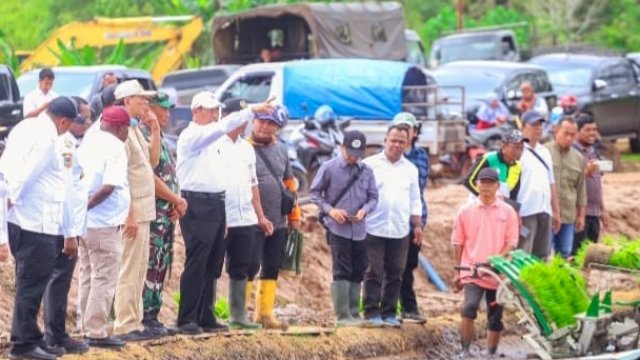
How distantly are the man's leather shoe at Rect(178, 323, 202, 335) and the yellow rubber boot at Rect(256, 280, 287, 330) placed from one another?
40.7 inches

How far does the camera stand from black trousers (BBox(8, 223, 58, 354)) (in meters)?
11.6

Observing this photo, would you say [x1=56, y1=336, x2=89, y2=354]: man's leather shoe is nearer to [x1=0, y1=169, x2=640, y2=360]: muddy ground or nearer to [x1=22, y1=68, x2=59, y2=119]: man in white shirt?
[x1=0, y1=169, x2=640, y2=360]: muddy ground

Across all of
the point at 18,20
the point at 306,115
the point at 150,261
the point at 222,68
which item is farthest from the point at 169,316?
the point at 18,20

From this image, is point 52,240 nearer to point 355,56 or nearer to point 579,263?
point 579,263

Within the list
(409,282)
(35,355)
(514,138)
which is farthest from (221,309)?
(35,355)

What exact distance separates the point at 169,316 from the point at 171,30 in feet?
74.0

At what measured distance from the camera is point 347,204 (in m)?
14.9

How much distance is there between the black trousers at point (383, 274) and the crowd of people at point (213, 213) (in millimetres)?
13

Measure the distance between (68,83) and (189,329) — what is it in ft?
36.9

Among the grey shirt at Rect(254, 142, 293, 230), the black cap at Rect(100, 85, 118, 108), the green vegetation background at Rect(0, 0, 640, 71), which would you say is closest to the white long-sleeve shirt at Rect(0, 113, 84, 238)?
the black cap at Rect(100, 85, 118, 108)

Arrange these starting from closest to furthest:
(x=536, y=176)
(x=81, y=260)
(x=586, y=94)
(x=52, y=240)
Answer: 1. (x=52, y=240)
2. (x=81, y=260)
3. (x=536, y=176)
4. (x=586, y=94)

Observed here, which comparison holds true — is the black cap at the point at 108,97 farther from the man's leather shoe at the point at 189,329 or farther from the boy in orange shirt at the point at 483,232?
the boy in orange shirt at the point at 483,232

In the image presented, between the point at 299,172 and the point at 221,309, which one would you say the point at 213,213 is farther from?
the point at 299,172

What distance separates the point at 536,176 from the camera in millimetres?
16172
